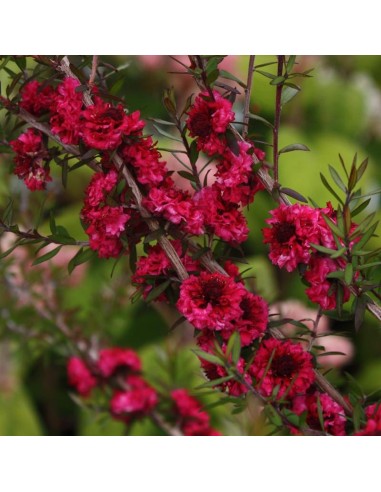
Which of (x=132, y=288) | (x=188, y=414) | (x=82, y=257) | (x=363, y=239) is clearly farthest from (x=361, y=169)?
(x=132, y=288)

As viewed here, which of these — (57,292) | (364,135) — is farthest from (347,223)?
(364,135)

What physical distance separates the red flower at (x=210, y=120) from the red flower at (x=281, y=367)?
0.30 feet

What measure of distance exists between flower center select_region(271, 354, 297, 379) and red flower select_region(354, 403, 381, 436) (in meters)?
0.04

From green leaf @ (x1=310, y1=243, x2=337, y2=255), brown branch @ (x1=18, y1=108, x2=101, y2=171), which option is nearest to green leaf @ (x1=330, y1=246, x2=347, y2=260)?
green leaf @ (x1=310, y1=243, x2=337, y2=255)

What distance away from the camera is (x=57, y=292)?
705mm

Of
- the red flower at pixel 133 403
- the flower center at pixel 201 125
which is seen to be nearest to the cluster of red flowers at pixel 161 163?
the flower center at pixel 201 125

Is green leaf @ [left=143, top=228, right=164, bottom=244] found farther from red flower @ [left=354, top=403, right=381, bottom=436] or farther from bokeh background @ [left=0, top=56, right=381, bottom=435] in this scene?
bokeh background @ [left=0, top=56, right=381, bottom=435]

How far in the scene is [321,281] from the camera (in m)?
0.30

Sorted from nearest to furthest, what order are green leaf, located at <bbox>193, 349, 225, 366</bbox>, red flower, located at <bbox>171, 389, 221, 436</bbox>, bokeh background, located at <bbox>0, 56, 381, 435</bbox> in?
green leaf, located at <bbox>193, 349, 225, 366</bbox> < red flower, located at <bbox>171, 389, 221, 436</bbox> < bokeh background, located at <bbox>0, 56, 381, 435</bbox>

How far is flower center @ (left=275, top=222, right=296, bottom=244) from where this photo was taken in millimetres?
296

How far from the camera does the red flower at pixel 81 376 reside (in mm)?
589

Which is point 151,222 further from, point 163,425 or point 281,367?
point 163,425

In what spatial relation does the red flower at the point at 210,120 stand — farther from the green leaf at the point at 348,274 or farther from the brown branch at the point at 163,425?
the brown branch at the point at 163,425

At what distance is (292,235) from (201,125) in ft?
0.21
